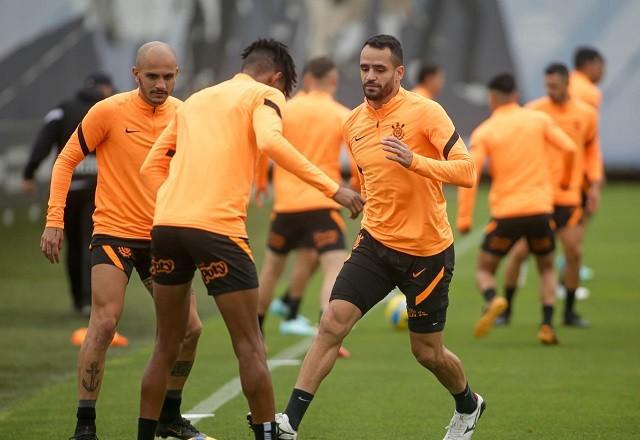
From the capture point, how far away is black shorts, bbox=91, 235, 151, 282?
8438 millimetres

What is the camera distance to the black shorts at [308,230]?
12.6m

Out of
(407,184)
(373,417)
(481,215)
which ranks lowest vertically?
(481,215)

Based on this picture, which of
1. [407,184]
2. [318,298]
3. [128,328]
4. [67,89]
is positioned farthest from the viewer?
[67,89]

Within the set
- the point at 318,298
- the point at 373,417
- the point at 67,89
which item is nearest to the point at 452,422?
the point at 373,417

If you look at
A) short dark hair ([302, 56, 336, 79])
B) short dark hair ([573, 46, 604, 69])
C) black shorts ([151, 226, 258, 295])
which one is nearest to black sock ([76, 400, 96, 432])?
black shorts ([151, 226, 258, 295])

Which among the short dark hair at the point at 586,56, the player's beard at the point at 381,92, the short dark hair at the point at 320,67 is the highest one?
the player's beard at the point at 381,92

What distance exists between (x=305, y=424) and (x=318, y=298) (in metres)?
7.68

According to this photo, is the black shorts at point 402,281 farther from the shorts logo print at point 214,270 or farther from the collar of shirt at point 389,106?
the shorts logo print at point 214,270

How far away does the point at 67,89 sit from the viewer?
34.3 metres

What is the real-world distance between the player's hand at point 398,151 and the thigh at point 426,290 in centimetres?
81

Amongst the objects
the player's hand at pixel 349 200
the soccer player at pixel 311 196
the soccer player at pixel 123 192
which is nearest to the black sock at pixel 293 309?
the soccer player at pixel 311 196

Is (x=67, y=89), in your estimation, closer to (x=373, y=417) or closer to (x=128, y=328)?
(x=128, y=328)

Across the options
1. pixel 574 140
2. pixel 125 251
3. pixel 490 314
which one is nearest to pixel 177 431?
pixel 125 251

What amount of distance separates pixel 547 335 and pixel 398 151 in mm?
5734
